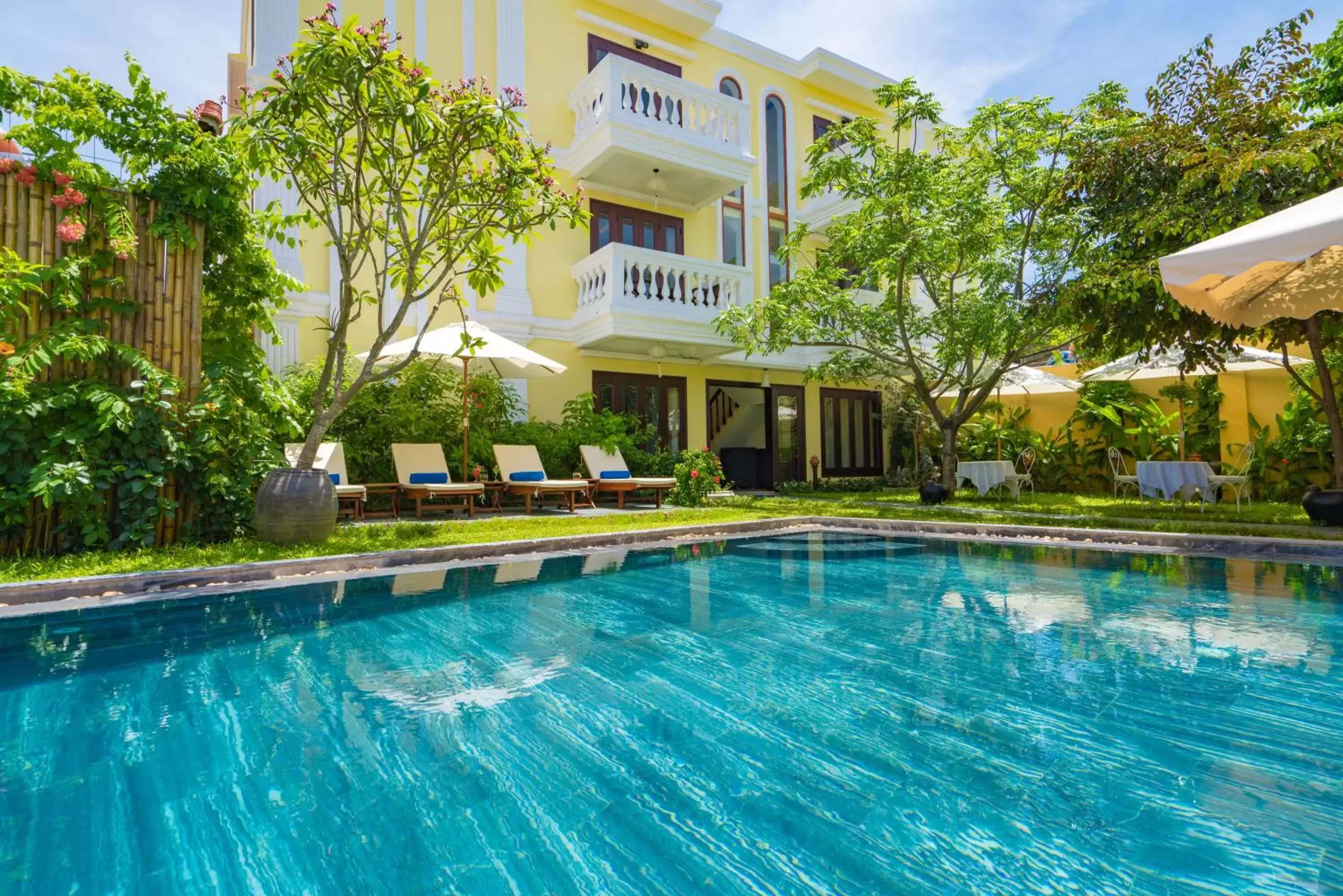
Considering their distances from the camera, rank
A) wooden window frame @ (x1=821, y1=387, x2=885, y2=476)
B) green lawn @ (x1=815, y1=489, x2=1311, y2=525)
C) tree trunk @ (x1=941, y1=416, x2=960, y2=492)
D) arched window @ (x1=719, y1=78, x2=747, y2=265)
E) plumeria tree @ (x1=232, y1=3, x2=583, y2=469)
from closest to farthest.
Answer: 1. plumeria tree @ (x1=232, y1=3, x2=583, y2=469)
2. green lawn @ (x1=815, y1=489, x2=1311, y2=525)
3. tree trunk @ (x1=941, y1=416, x2=960, y2=492)
4. arched window @ (x1=719, y1=78, x2=747, y2=265)
5. wooden window frame @ (x1=821, y1=387, x2=885, y2=476)

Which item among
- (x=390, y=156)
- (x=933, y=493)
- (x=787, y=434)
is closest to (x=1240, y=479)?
(x=933, y=493)

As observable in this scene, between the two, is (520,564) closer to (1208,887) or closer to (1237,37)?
(1208,887)

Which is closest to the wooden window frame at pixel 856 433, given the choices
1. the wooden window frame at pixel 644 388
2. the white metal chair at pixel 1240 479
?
the wooden window frame at pixel 644 388

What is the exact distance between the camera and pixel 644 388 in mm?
14820

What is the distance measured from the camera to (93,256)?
6.39m

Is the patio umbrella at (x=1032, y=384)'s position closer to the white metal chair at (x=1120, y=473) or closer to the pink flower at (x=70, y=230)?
the white metal chair at (x=1120, y=473)

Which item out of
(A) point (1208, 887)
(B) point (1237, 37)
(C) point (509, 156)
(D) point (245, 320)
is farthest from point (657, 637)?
(B) point (1237, 37)

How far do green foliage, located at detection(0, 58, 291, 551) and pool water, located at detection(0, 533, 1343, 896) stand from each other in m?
1.78

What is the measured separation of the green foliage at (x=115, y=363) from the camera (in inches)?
225

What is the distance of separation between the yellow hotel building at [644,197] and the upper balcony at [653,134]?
0.04 meters

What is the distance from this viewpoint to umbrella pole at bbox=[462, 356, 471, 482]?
34.1ft

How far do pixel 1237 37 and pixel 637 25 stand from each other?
1100 cm

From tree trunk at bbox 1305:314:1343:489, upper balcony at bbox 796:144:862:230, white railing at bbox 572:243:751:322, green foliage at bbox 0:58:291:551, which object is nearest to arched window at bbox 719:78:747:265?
upper balcony at bbox 796:144:862:230

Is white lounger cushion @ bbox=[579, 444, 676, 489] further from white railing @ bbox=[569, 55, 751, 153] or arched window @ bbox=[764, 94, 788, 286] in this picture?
arched window @ bbox=[764, 94, 788, 286]
